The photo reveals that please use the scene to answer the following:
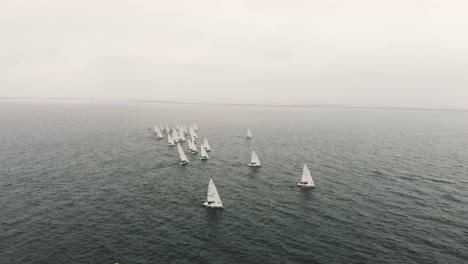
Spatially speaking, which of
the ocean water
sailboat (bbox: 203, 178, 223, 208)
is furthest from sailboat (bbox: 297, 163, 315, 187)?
sailboat (bbox: 203, 178, 223, 208)

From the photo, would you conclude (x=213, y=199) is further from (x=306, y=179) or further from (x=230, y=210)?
(x=306, y=179)

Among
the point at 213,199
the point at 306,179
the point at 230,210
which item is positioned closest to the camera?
the point at 230,210

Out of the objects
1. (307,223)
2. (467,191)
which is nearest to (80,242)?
(307,223)

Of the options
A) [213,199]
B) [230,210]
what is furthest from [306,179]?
[213,199]

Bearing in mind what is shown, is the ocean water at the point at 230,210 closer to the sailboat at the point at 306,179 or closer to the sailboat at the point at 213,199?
A: the sailboat at the point at 213,199

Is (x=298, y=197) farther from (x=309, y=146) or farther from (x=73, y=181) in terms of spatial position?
(x=309, y=146)

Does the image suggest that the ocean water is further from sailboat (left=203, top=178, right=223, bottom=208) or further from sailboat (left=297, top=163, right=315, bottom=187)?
sailboat (left=297, top=163, right=315, bottom=187)

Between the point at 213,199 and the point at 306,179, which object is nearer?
the point at 213,199

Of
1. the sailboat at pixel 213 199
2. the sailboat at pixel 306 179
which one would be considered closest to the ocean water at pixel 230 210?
the sailboat at pixel 213 199

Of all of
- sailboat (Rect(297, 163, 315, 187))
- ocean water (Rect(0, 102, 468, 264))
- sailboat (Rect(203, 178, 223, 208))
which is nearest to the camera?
ocean water (Rect(0, 102, 468, 264))

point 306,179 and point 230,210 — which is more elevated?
point 306,179

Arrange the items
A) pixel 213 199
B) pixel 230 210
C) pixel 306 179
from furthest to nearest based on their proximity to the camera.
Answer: pixel 306 179 → pixel 213 199 → pixel 230 210

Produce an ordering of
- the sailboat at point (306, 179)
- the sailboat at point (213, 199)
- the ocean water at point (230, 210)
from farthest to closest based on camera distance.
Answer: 1. the sailboat at point (306, 179)
2. the sailboat at point (213, 199)
3. the ocean water at point (230, 210)
